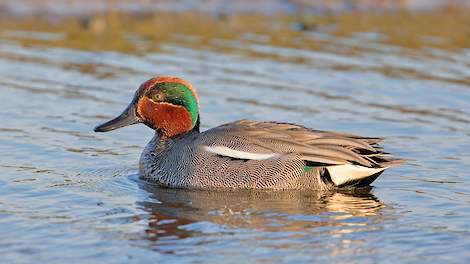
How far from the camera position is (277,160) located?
8.90m

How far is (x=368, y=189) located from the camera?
9.26 m

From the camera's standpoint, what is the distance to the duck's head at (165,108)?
9523mm

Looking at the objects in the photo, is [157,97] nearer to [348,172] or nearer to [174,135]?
[174,135]

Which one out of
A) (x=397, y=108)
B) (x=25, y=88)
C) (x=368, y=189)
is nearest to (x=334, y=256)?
(x=368, y=189)

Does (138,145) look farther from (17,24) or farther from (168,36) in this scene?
(17,24)

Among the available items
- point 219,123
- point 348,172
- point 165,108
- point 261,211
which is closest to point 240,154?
point 261,211

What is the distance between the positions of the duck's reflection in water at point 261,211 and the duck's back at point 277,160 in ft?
0.33

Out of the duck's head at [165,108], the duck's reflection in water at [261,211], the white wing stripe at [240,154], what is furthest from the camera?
the duck's head at [165,108]

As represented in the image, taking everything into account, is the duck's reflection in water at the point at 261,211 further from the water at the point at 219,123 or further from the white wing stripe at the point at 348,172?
the white wing stripe at the point at 348,172

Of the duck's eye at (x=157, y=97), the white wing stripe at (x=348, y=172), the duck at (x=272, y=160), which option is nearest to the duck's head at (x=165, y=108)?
the duck's eye at (x=157, y=97)

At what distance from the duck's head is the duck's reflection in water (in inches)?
26.3

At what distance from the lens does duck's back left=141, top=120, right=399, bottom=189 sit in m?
8.80

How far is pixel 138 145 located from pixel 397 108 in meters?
3.40

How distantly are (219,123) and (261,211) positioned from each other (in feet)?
11.4
